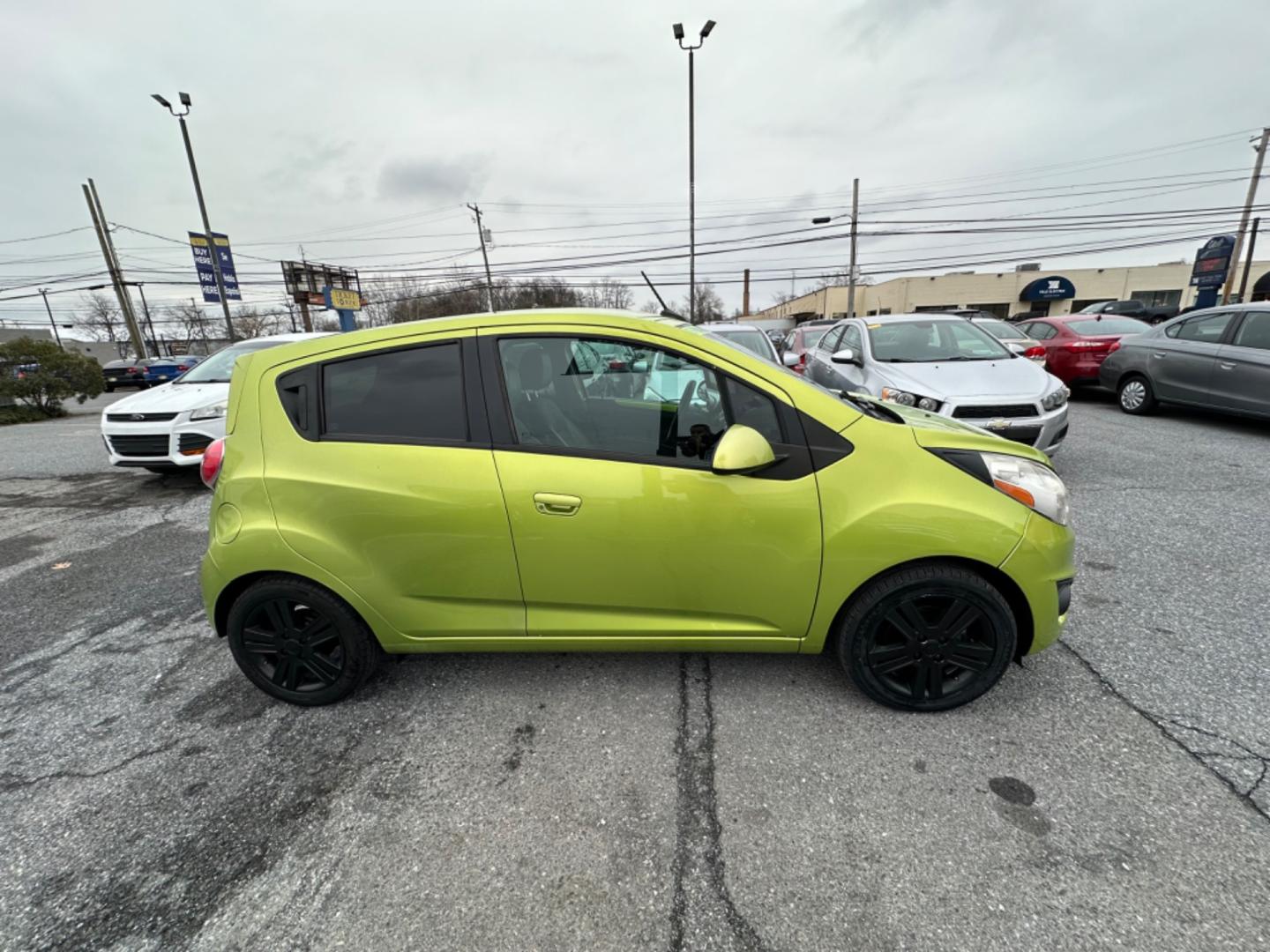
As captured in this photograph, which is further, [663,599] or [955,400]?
[955,400]

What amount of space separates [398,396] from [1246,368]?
29.9ft

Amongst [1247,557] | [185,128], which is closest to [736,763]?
[1247,557]

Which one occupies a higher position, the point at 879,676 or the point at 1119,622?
the point at 879,676

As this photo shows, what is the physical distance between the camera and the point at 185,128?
16.5m

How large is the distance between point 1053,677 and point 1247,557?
2.29 metres

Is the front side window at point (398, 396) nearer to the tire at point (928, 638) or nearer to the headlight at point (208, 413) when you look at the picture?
the tire at point (928, 638)

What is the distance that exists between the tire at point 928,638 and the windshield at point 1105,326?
9.99 metres

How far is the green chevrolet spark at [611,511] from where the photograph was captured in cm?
210

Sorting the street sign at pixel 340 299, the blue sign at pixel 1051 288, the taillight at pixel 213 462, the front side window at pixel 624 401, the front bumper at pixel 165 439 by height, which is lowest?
the front bumper at pixel 165 439

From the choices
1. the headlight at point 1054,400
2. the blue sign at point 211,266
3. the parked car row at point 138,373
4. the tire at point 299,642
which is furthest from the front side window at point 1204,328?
the parked car row at point 138,373

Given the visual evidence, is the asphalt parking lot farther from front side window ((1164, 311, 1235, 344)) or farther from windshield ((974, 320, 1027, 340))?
windshield ((974, 320, 1027, 340))

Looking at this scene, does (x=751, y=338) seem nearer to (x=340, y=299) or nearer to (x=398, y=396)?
(x=398, y=396)

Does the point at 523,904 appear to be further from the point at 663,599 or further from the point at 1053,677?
the point at 1053,677

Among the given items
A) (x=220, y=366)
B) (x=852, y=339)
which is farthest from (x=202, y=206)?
(x=852, y=339)
